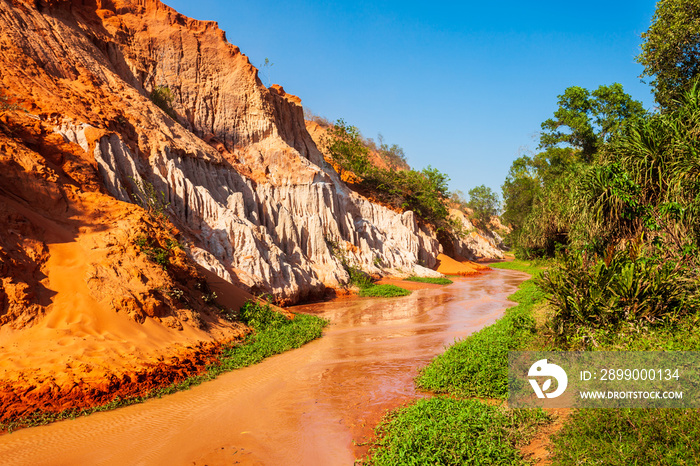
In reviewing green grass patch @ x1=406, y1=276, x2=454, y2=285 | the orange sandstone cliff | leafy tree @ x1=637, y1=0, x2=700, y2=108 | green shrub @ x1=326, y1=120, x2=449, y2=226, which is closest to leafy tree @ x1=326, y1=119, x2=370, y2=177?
green shrub @ x1=326, y1=120, x2=449, y2=226

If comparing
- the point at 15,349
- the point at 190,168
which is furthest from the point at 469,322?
the point at 190,168

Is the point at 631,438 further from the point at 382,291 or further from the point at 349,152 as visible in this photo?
the point at 349,152

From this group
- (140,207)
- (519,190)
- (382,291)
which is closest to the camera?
(140,207)

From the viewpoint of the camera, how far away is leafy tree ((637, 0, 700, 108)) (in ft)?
48.4

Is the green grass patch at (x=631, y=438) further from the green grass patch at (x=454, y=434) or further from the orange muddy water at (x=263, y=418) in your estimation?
the orange muddy water at (x=263, y=418)

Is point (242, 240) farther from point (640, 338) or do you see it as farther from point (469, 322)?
point (640, 338)

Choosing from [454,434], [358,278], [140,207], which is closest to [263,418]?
[454,434]

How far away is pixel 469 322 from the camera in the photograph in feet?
45.2

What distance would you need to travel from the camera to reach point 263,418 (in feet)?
20.3

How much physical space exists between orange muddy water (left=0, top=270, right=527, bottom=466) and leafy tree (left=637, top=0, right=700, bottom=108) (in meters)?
14.4

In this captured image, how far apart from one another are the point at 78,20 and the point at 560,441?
25.5 m

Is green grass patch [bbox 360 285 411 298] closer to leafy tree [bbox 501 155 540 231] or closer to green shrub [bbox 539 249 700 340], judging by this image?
green shrub [bbox 539 249 700 340]

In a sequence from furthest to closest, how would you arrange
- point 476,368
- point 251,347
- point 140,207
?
point 140,207, point 251,347, point 476,368

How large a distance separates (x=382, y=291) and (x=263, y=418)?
1506 cm
